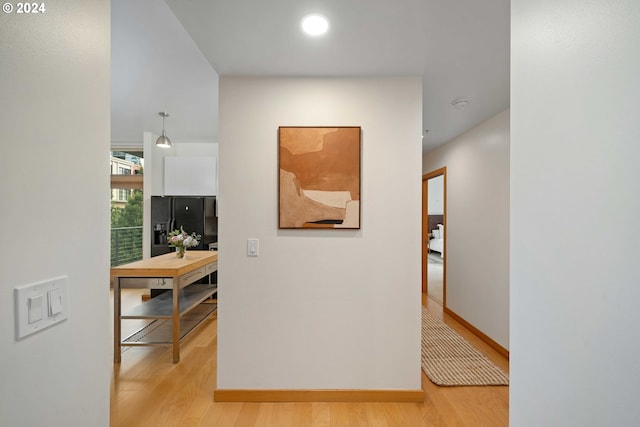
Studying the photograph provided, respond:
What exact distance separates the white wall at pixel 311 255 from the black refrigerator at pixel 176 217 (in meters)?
2.75

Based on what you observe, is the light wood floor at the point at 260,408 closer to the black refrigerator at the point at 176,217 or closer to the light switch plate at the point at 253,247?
the light switch plate at the point at 253,247

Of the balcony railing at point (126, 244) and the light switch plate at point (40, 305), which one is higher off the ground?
the light switch plate at point (40, 305)

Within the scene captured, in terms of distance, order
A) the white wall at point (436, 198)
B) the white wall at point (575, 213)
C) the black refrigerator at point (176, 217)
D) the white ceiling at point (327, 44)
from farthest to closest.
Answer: the white wall at point (436, 198) < the black refrigerator at point (176, 217) < the white ceiling at point (327, 44) < the white wall at point (575, 213)

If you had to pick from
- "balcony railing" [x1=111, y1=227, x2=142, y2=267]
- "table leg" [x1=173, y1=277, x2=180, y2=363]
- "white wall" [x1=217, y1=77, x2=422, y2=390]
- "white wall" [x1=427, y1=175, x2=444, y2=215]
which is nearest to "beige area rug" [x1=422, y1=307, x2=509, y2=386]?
"white wall" [x1=217, y1=77, x2=422, y2=390]

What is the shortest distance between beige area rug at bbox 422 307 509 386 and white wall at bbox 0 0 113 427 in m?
2.48

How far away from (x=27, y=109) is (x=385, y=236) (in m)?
1.88

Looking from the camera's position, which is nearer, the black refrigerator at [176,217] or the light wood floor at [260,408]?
the light wood floor at [260,408]

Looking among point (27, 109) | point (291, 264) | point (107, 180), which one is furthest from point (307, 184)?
point (27, 109)

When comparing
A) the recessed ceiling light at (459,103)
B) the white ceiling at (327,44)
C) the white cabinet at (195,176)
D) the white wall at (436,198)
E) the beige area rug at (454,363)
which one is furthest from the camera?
the white wall at (436,198)

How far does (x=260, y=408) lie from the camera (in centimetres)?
201

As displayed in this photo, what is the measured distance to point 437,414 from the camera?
1.97 meters

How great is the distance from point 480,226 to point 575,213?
→ 3.02m

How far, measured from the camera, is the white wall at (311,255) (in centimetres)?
208

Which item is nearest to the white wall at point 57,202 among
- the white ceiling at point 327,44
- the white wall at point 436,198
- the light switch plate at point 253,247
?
the white ceiling at point 327,44
